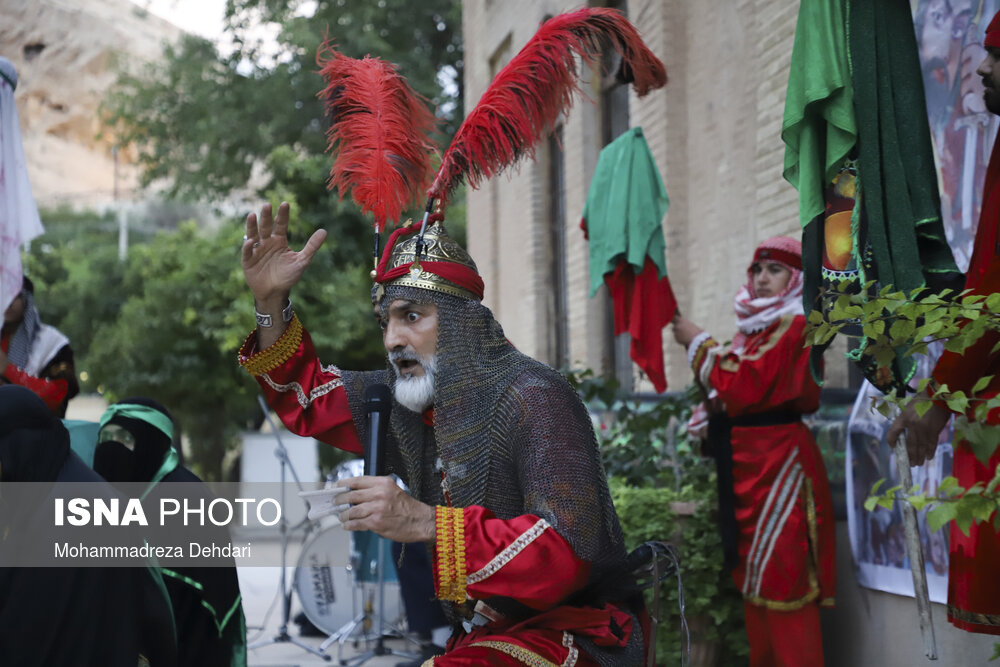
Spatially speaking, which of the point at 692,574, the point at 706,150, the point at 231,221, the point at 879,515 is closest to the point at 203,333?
the point at 231,221

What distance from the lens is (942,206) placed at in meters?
4.63

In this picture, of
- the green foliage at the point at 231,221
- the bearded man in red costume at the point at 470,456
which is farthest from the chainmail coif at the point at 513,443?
the green foliage at the point at 231,221

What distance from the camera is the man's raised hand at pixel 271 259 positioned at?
3275 mm

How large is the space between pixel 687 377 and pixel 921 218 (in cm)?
466

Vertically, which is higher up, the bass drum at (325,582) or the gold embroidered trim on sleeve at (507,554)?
the gold embroidered trim on sleeve at (507,554)

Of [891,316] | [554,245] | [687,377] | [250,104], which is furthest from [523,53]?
[250,104]

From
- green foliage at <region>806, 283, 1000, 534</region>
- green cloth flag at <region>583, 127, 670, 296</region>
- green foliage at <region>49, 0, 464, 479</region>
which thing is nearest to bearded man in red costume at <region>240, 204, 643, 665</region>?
green foliage at <region>806, 283, 1000, 534</region>

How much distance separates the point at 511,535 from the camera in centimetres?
255

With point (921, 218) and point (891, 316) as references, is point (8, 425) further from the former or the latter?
point (921, 218)

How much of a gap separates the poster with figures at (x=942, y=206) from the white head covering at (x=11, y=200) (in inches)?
152

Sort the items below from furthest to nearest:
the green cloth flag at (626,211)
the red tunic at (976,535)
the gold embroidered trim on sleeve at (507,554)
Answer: the green cloth flag at (626,211), the red tunic at (976,535), the gold embroidered trim on sleeve at (507,554)

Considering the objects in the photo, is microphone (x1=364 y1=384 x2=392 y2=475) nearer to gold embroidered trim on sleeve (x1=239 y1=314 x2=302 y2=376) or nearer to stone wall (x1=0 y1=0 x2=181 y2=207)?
gold embroidered trim on sleeve (x1=239 y1=314 x2=302 y2=376)

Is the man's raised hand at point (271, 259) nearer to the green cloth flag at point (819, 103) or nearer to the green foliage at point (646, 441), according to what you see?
the green cloth flag at point (819, 103)

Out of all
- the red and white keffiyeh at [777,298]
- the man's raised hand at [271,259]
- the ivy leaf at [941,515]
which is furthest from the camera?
the red and white keffiyeh at [777,298]
